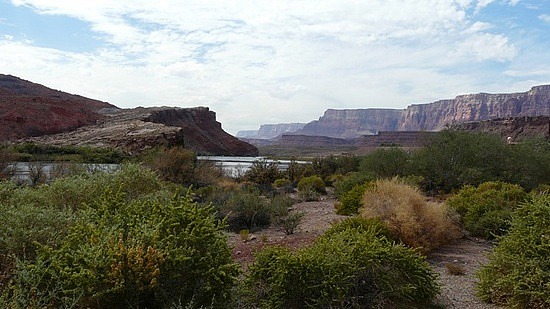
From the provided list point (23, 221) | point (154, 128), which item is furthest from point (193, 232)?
point (154, 128)

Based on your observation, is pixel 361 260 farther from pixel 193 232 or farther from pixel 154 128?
pixel 154 128

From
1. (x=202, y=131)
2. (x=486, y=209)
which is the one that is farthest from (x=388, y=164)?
(x=202, y=131)

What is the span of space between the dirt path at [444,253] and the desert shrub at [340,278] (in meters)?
0.61

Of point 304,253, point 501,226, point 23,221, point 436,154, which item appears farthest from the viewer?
point 436,154

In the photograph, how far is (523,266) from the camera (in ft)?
25.0

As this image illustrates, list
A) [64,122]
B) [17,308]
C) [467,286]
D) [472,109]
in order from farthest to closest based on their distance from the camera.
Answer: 1. [472,109]
2. [64,122]
3. [467,286]
4. [17,308]

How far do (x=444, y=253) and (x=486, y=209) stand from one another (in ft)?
11.6

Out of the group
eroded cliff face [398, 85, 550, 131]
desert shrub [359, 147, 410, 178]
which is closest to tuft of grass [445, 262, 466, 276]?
desert shrub [359, 147, 410, 178]

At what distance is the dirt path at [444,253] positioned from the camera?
8.29 m

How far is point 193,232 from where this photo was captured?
233 inches

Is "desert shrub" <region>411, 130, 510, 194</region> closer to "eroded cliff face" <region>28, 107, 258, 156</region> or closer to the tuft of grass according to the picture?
the tuft of grass

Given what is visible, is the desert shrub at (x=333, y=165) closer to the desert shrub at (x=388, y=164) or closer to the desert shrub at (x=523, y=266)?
the desert shrub at (x=388, y=164)

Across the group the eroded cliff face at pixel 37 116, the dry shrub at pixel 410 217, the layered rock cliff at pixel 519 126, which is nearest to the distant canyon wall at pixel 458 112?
the layered rock cliff at pixel 519 126

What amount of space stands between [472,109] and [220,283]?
166 metres
